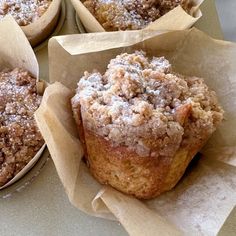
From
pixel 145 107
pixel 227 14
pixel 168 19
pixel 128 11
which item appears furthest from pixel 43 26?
pixel 227 14

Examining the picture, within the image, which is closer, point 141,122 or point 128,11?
point 141,122

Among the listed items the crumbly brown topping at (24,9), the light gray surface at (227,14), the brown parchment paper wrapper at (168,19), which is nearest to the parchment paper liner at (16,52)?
the crumbly brown topping at (24,9)

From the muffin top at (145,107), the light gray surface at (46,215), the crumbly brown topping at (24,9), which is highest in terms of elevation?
the crumbly brown topping at (24,9)

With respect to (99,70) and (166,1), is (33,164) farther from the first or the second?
(166,1)

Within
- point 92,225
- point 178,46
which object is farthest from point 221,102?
point 92,225

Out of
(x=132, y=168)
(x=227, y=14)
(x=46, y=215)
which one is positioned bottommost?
(x=227, y=14)

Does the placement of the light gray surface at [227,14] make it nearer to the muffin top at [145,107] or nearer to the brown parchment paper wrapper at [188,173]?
the brown parchment paper wrapper at [188,173]

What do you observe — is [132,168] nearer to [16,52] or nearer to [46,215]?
[46,215]

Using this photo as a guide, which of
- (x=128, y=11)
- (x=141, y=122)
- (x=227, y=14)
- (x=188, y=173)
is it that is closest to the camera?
(x=141, y=122)
